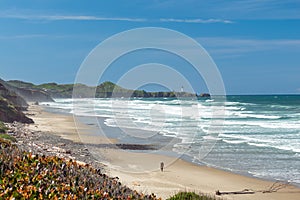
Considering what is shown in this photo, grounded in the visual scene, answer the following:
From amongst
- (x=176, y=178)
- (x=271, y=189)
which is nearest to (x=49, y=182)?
(x=271, y=189)

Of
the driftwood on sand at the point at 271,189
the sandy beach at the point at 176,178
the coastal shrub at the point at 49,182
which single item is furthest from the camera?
→ the driftwood on sand at the point at 271,189

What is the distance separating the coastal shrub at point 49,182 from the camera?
512 cm

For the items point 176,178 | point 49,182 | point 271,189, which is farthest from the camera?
point 176,178

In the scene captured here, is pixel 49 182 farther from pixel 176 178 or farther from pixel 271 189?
pixel 176 178

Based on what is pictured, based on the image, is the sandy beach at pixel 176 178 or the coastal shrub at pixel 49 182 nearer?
the coastal shrub at pixel 49 182

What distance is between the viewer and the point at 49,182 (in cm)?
579

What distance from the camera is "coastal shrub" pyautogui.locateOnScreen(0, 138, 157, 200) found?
5121 mm

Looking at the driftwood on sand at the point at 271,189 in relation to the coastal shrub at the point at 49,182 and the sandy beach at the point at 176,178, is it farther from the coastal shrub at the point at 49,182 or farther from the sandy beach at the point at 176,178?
the coastal shrub at the point at 49,182

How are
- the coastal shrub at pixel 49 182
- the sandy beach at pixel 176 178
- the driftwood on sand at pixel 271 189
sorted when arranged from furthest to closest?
the driftwood on sand at pixel 271 189, the sandy beach at pixel 176 178, the coastal shrub at pixel 49 182

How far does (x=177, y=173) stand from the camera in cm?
1666

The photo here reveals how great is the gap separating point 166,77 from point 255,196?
4749 mm

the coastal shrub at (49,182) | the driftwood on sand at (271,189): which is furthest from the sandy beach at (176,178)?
the coastal shrub at (49,182)

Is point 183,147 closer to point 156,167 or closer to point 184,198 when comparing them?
point 156,167

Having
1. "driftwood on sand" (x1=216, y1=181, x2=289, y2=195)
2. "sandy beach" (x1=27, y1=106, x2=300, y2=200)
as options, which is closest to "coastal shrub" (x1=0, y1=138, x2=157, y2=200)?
"sandy beach" (x1=27, y1=106, x2=300, y2=200)
